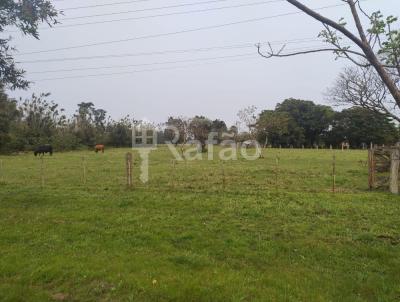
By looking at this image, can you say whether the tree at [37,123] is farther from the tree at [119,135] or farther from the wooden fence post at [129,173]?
the wooden fence post at [129,173]

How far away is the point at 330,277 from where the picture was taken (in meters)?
5.85

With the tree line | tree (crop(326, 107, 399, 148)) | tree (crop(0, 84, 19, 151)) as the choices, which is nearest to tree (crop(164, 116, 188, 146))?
the tree line

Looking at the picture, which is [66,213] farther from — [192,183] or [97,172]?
[97,172]

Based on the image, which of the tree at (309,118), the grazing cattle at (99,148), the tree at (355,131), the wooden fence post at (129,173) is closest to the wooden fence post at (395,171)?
the wooden fence post at (129,173)

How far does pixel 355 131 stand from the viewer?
62.7 m

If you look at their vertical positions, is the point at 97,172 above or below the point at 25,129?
below

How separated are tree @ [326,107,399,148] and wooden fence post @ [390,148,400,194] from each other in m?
48.5

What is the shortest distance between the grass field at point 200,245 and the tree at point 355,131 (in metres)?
51.6

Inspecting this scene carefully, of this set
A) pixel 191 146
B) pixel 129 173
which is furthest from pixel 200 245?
pixel 191 146

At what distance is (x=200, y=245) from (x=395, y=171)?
30.7 feet

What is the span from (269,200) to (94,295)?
23.4 ft

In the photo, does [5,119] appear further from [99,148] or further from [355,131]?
[355,131]

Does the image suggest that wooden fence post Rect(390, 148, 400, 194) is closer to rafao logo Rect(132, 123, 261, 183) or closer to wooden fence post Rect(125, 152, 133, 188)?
wooden fence post Rect(125, 152, 133, 188)

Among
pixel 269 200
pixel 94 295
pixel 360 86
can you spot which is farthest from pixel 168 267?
pixel 360 86
